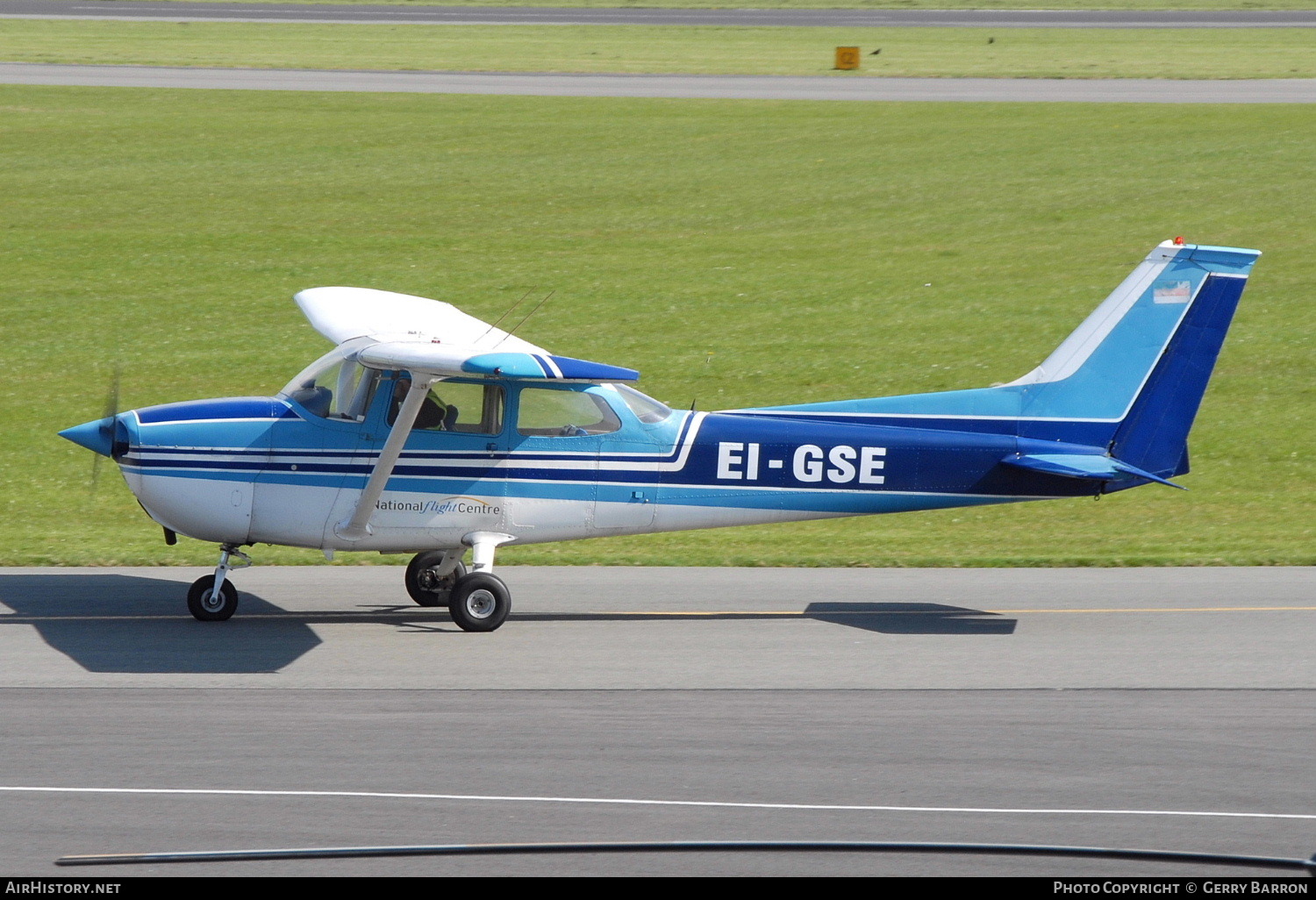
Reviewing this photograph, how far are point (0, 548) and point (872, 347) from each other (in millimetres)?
12525

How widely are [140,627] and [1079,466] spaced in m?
7.39

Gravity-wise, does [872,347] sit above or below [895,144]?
below

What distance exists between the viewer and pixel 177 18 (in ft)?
183

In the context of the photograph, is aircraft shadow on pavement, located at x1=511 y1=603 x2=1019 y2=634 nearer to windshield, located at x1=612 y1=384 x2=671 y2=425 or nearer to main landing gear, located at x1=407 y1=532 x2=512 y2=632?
main landing gear, located at x1=407 y1=532 x2=512 y2=632

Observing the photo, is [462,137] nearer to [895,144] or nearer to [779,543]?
[895,144]

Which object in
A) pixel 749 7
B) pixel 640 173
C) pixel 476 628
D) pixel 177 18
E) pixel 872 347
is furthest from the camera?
pixel 749 7

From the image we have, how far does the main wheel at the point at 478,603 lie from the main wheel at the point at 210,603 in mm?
1798

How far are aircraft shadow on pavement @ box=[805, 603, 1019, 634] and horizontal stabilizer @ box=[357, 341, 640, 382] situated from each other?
3.02 metres

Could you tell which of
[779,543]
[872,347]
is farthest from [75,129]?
[779,543]

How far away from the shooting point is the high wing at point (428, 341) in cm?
1030

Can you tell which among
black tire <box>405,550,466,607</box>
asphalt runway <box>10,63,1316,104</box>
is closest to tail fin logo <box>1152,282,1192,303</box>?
black tire <box>405,550,466,607</box>

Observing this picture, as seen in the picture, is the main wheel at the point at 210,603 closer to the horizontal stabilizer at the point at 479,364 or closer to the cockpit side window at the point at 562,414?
the horizontal stabilizer at the point at 479,364

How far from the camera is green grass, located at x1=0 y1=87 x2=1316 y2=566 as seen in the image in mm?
16438

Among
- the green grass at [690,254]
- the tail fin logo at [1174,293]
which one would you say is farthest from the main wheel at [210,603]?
the tail fin logo at [1174,293]
